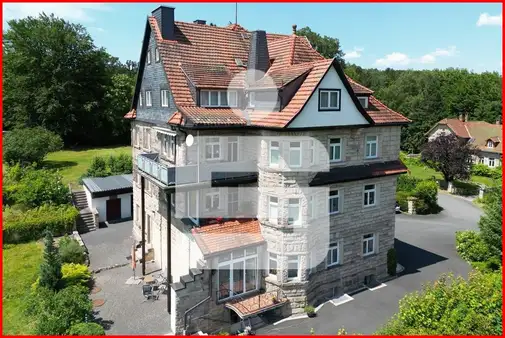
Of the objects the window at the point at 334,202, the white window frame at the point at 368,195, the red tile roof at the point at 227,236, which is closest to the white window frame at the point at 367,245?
the white window frame at the point at 368,195

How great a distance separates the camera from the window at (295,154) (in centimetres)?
1980

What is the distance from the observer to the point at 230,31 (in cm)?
2594

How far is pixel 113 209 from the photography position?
35.5 metres

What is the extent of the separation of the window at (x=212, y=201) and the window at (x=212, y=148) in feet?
6.49

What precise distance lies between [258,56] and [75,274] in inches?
645

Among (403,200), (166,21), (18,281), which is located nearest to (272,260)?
(166,21)

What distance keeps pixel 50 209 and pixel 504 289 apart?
30980mm

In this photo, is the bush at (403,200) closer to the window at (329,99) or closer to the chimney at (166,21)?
the window at (329,99)

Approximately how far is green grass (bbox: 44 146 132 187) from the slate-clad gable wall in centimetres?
2056

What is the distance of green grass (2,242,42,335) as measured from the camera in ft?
62.4

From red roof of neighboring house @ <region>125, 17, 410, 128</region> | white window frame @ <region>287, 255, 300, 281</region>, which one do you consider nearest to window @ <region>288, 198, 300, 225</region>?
white window frame @ <region>287, 255, 300, 281</region>

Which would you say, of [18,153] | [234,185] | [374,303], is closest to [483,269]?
[374,303]

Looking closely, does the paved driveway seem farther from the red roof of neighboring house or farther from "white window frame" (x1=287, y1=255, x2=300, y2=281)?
the red roof of neighboring house

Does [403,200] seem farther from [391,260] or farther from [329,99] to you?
[329,99]
